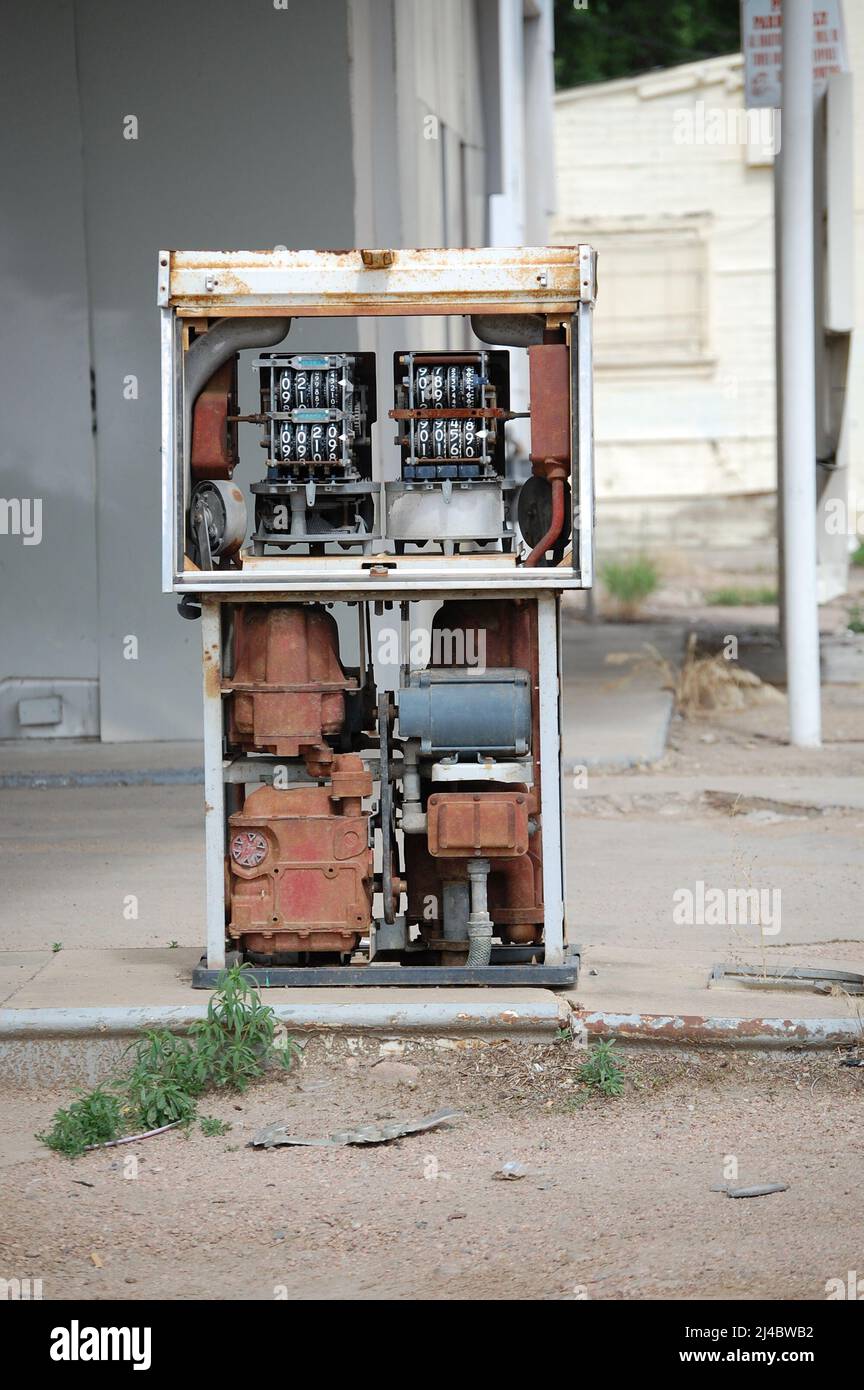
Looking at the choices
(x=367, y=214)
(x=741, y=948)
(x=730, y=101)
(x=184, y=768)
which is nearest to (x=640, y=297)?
(x=730, y=101)

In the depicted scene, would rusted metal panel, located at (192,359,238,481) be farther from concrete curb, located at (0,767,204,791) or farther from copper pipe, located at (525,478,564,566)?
concrete curb, located at (0,767,204,791)

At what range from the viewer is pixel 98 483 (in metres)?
9.80

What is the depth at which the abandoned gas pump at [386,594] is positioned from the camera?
467cm

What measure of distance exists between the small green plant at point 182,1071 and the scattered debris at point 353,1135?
0.45 ft

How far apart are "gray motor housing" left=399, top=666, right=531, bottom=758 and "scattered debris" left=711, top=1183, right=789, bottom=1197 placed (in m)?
1.40

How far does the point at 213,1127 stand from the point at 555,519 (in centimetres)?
187

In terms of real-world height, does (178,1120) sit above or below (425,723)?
below

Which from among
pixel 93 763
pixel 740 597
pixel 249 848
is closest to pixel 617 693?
pixel 93 763

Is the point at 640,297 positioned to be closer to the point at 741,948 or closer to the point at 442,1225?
the point at 741,948

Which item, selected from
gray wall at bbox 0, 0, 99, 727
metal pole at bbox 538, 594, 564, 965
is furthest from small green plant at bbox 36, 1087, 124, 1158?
gray wall at bbox 0, 0, 99, 727

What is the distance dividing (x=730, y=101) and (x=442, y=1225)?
24.5m

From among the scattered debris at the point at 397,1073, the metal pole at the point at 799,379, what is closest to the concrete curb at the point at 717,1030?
the scattered debris at the point at 397,1073
